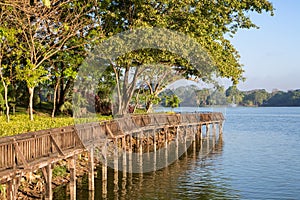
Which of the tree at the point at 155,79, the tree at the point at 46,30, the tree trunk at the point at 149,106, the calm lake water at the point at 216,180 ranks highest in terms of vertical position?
the tree at the point at 46,30

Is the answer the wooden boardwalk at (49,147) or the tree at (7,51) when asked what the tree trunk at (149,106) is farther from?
the tree at (7,51)

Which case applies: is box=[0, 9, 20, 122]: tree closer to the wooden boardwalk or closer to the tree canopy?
the tree canopy

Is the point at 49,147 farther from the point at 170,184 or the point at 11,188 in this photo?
the point at 170,184

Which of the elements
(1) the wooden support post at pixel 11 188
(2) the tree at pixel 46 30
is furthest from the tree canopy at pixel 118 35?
(1) the wooden support post at pixel 11 188

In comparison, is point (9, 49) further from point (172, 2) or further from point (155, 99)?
point (155, 99)

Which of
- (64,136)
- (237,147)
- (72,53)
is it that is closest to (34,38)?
(72,53)

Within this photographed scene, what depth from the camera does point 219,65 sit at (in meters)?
41.3

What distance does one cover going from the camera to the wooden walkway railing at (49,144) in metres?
15.0

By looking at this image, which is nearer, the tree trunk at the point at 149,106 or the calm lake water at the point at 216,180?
the calm lake water at the point at 216,180

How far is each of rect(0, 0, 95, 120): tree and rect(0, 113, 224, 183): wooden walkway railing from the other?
24.0 feet

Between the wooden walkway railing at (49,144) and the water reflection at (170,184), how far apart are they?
283 centimetres

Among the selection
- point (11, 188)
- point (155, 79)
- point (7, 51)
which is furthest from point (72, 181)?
point (155, 79)

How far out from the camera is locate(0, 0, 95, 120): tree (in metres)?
31.7

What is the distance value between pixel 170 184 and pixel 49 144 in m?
11.3
